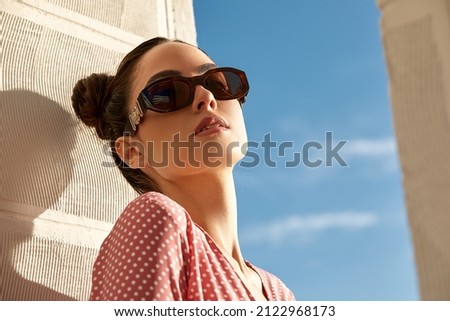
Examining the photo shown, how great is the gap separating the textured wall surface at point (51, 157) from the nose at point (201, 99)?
377mm

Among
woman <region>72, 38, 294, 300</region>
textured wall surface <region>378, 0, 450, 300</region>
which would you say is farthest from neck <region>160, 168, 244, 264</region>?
textured wall surface <region>378, 0, 450, 300</region>

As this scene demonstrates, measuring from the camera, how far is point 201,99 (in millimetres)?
1513

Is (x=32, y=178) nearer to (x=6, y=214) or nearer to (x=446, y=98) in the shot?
(x=6, y=214)

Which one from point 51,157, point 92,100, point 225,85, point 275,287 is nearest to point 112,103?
point 92,100

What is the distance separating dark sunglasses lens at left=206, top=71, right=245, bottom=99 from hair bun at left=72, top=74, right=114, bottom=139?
33 centimetres

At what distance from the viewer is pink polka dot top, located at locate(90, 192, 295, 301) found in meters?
1.07

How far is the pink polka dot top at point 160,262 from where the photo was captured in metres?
1.07

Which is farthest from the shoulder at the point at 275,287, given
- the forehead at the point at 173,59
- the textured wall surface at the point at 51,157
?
the forehead at the point at 173,59

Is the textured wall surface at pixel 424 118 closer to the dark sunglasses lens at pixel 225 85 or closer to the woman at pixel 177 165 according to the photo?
the woman at pixel 177 165

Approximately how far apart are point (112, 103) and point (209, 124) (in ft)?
1.11

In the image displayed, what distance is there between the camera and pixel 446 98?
0.63 meters

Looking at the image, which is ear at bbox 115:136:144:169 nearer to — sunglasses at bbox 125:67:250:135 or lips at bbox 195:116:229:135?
sunglasses at bbox 125:67:250:135

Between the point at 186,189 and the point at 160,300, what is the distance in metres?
0.51
